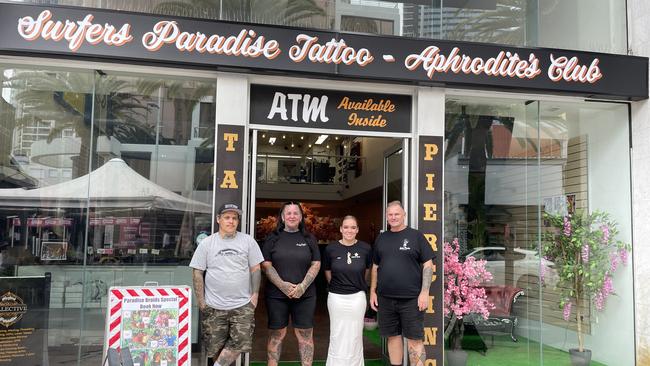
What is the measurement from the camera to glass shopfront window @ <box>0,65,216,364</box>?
16.4 ft

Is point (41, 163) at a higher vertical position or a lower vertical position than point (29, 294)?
higher

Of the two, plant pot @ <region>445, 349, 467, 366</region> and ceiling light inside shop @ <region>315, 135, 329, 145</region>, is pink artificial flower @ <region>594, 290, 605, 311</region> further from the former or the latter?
ceiling light inside shop @ <region>315, 135, 329, 145</region>

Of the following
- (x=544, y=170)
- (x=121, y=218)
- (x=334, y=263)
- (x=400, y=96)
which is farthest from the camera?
(x=544, y=170)

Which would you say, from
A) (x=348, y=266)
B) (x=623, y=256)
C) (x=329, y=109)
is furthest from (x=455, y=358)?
(x=329, y=109)

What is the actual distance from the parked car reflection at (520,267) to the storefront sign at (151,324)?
3423 mm

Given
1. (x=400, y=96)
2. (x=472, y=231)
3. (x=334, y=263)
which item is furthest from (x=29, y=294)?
(x=472, y=231)

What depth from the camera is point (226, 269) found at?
443cm

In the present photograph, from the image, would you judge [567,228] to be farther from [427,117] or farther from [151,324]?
[151,324]

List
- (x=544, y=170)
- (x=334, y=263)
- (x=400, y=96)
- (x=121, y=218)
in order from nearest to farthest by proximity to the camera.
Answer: (x=334, y=263)
(x=121, y=218)
(x=400, y=96)
(x=544, y=170)

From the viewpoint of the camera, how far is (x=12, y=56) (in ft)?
16.1

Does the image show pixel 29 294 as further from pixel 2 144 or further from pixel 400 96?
pixel 400 96

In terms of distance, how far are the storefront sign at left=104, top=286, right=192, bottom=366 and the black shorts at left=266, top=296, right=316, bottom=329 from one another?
0.80m

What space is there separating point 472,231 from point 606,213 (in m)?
1.74

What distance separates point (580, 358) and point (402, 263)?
109 inches
